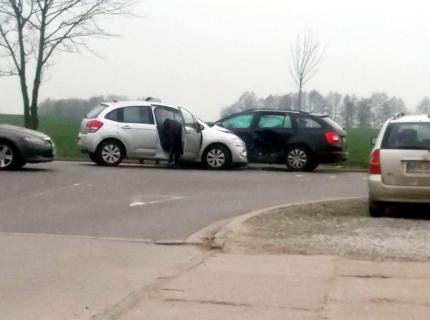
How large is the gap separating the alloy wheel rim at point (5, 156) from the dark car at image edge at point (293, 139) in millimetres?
5920

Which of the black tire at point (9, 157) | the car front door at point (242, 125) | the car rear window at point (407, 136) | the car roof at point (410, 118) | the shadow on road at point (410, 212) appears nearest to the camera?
the car rear window at point (407, 136)

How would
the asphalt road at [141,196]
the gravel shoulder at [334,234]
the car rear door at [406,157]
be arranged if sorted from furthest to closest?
the car rear door at [406,157], the asphalt road at [141,196], the gravel shoulder at [334,234]

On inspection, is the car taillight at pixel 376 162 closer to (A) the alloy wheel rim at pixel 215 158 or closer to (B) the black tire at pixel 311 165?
(A) the alloy wheel rim at pixel 215 158

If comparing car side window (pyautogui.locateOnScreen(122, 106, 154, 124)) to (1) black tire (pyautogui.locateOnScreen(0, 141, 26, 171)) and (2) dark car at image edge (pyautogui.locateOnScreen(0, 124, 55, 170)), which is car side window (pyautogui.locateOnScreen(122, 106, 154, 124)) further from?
(1) black tire (pyautogui.locateOnScreen(0, 141, 26, 171))

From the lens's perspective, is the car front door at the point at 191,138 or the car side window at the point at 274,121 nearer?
the car front door at the point at 191,138

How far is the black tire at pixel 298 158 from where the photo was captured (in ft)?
64.7

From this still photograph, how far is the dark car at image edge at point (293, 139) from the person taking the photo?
1970 cm

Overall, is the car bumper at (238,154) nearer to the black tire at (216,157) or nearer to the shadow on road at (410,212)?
the black tire at (216,157)

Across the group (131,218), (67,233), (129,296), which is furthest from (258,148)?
(129,296)

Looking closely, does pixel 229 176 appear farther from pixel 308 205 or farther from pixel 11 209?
pixel 11 209

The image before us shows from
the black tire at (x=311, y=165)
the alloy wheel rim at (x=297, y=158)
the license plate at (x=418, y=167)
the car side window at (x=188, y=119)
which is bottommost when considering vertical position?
the black tire at (x=311, y=165)

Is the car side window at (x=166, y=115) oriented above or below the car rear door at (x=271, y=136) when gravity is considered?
above

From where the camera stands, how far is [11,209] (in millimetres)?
11852

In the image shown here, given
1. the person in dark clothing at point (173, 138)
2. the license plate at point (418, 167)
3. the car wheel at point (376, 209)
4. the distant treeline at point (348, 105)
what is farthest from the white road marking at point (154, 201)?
the distant treeline at point (348, 105)
